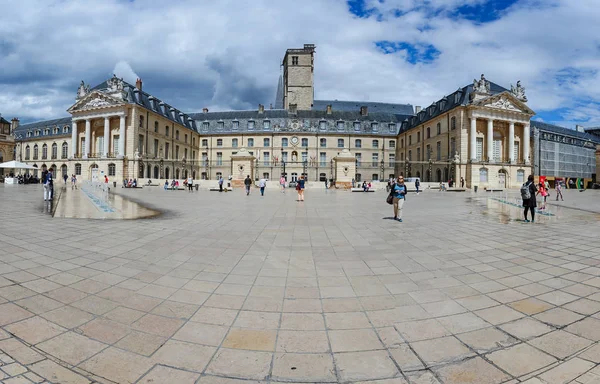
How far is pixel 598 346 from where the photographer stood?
2531mm

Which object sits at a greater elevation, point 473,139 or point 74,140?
point 74,140

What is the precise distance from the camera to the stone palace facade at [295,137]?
1743 inches

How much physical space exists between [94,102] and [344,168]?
41828 millimetres

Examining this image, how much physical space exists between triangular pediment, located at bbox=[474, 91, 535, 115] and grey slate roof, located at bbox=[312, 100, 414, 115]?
105ft

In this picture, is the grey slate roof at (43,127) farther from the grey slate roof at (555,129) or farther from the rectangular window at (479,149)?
the grey slate roof at (555,129)

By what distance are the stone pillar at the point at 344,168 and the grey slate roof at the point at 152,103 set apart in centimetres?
3397

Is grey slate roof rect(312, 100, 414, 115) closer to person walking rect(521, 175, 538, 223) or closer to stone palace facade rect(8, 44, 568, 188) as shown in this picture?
stone palace facade rect(8, 44, 568, 188)

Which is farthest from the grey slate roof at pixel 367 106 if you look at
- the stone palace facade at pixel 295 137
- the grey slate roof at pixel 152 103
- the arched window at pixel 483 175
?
the arched window at pixel 483 175

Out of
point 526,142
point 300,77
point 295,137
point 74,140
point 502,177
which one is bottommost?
point 502,177

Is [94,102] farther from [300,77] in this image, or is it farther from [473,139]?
[473,139]

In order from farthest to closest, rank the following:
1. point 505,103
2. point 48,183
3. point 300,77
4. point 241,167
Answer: point 300,77, point 505,103, point 241,167, point 48,183

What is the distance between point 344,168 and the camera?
3438 cm

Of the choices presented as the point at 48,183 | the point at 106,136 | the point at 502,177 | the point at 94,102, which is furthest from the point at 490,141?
the point at 94,102

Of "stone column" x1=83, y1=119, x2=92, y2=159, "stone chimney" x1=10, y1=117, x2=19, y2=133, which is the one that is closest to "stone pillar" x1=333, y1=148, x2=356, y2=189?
"stone column" x1=83, y1=119, x2=92, y2=159
